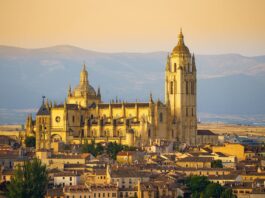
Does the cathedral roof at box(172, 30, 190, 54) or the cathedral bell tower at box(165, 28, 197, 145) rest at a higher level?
the cathedral roof at box(172, 30, 190, 54)

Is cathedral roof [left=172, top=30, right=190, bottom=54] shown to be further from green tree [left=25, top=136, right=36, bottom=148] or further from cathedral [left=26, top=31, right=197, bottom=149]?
green tree [left=25, top=136, right=36, bottom=148]

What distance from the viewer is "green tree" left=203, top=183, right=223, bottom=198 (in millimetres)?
79062

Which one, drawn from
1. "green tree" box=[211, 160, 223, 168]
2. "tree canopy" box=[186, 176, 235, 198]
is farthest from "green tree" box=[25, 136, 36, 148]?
"tree canopy" box=[186, 176, 235, 198]

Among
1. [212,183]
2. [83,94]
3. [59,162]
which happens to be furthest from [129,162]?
[83,94]

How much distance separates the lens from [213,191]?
Answer: 79.6m

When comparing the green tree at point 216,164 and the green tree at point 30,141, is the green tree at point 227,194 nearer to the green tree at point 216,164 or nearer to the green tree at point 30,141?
the green tree at point 216,164

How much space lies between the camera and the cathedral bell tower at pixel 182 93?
417 feet

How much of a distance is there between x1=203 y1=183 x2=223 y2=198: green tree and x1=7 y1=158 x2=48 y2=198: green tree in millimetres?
10338

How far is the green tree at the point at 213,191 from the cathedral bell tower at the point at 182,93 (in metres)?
45.2

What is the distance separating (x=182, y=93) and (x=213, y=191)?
50398 mm

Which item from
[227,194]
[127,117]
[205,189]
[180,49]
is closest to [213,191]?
[205,189]

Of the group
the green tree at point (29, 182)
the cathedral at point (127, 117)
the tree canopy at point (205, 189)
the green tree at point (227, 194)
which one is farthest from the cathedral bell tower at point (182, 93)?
the green tree at point (227, 194)

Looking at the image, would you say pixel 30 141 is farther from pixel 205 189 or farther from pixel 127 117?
pixel 205 189

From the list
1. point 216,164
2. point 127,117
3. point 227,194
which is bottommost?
point 227,194
